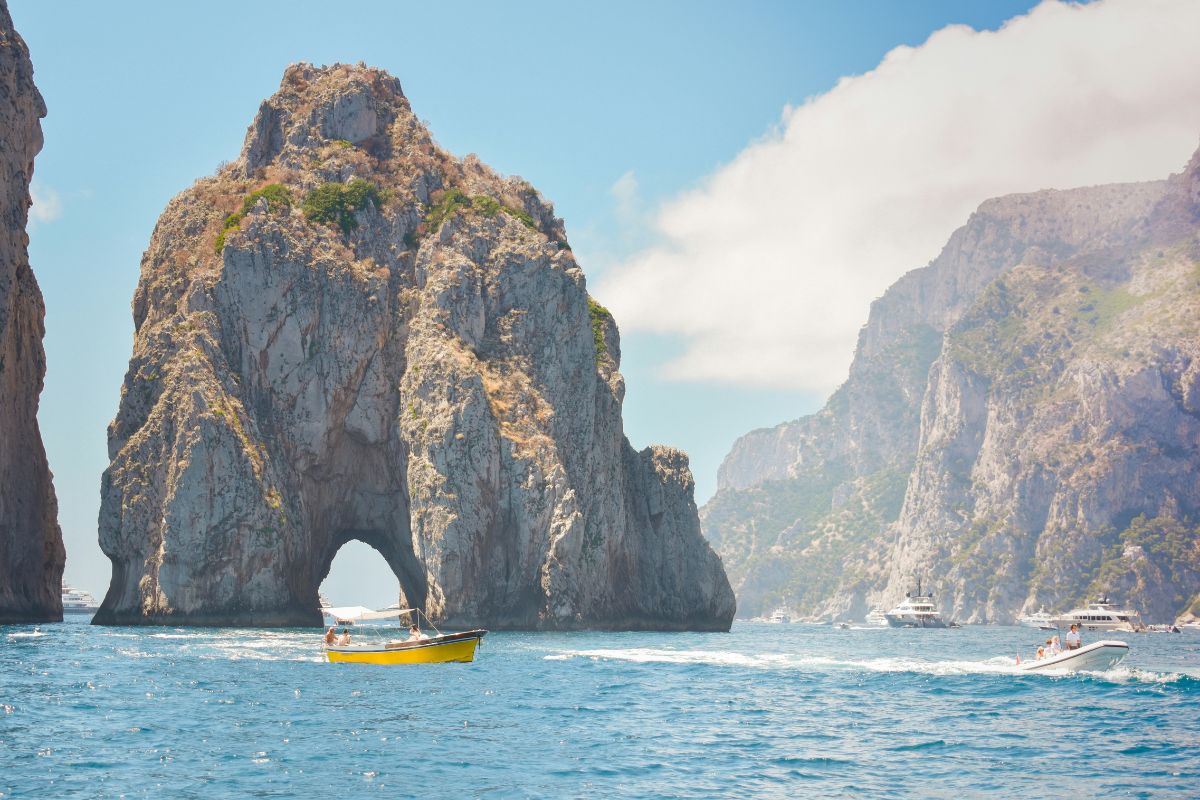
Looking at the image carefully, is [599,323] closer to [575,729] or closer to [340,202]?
[340,202]

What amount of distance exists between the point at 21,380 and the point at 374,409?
29.0 metres

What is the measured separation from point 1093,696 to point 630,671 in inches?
803

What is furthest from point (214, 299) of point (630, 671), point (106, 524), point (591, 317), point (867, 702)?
point (867, 702)

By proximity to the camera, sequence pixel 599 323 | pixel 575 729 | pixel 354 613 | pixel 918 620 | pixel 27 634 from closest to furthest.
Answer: pixel 575 729 → pixel 354 613 → pixel 27 634 → pixel 599 323 → pixel 918 620

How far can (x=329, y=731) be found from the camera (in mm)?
32469

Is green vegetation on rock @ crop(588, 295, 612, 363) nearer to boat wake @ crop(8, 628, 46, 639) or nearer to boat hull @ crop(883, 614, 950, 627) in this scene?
boat wake @ crop(8, 628, 46, 639)

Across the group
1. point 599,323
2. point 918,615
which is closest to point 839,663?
point 599,323

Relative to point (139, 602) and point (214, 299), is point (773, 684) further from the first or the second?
point (214, 299)

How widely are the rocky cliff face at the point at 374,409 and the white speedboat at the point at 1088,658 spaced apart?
48.1 metres

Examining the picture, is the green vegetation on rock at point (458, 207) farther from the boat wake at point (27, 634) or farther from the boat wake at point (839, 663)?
the boat wake at point (839, 663)

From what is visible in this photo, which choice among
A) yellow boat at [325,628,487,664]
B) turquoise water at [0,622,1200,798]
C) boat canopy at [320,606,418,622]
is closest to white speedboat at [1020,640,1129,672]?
turquoise water at [0,622,1200,798]

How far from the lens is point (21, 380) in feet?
283

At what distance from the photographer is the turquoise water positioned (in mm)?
25875

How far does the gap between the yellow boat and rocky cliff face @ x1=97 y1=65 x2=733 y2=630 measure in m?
33.0
